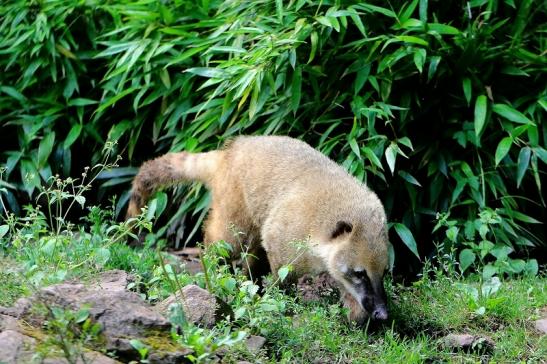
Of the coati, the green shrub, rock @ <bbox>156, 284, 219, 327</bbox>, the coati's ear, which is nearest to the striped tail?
the coati

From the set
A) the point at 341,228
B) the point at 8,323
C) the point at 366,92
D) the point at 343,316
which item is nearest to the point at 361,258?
the point at 341,228

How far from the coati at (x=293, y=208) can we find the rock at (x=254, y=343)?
2.85ft

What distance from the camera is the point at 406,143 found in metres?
6.52

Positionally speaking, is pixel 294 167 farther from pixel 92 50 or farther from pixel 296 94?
pixel 92 50

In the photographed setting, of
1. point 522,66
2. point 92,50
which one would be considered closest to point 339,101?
point 522,66

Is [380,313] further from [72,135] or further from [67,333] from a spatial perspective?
[72,135]

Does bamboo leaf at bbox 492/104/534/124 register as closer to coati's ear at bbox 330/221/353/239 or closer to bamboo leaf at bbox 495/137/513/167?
bamboo leaf at bbox 495/137/513/167

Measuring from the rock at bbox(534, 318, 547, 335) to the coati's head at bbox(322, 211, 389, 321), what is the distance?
3.07 ft

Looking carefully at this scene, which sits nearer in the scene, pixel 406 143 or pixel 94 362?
pixel 94 362

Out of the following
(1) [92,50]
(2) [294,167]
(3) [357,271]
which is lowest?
(3) [357,271]

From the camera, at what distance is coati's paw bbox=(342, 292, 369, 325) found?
5.32 m

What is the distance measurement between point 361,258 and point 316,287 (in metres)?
1.03

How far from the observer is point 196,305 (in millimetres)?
4570

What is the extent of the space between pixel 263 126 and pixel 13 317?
3396 mm
